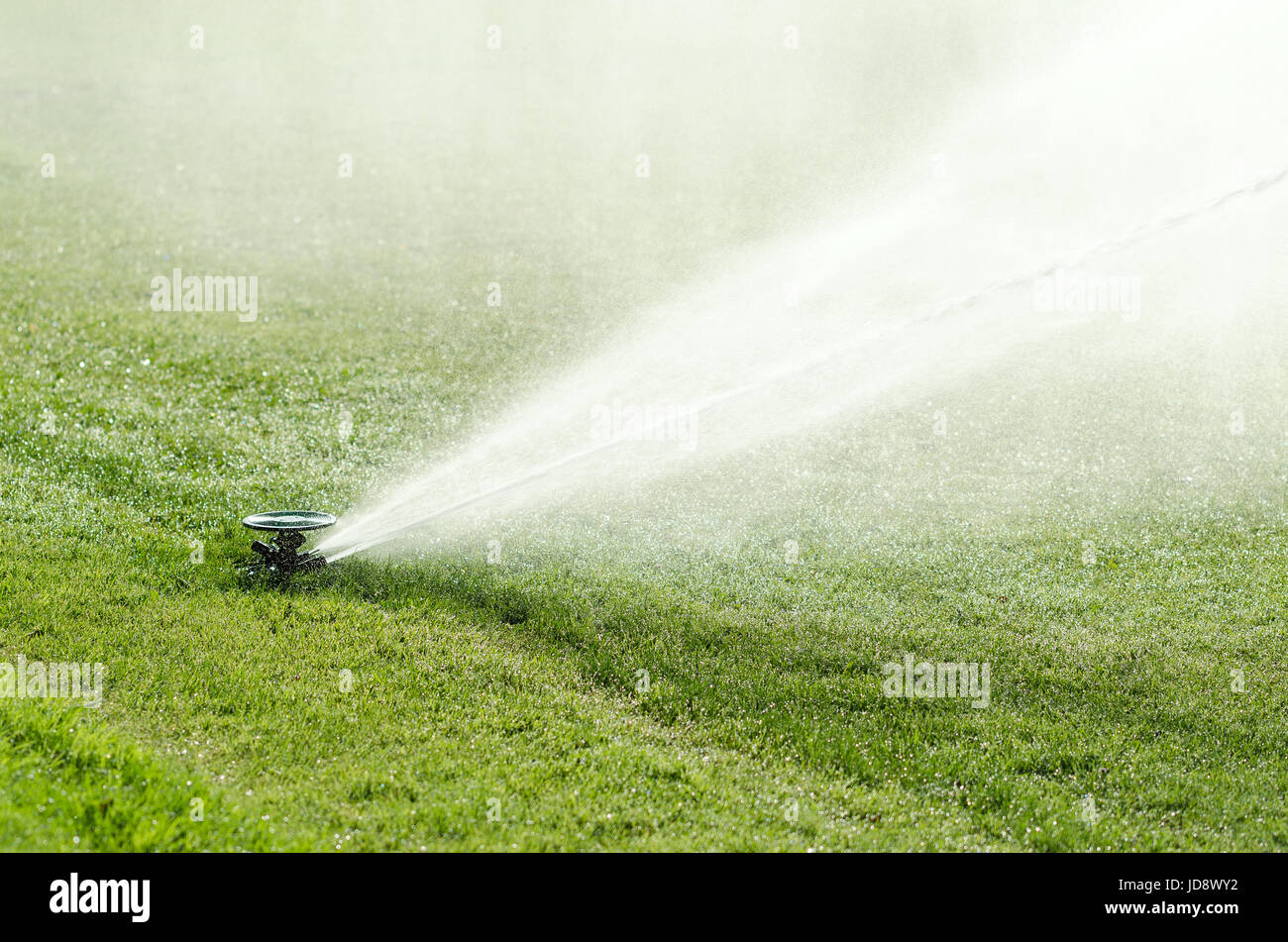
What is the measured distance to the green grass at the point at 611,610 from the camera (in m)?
6.93

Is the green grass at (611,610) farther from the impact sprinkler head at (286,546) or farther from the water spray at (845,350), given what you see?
the water spray at (845,350)

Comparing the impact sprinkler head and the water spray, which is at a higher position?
the water spray

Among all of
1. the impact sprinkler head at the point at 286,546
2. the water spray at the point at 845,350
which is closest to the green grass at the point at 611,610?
the impact sprinkler head at the point at 286,546

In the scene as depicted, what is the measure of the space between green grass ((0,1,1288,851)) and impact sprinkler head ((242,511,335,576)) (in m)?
0.19

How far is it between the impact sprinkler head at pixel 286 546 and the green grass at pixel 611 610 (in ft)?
0.61

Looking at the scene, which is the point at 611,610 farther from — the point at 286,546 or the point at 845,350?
the point at 845,350

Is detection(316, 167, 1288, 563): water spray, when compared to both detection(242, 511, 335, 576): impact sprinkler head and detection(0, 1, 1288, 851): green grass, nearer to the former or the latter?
detection(242, 511, 335, 576): impact sprinkler head

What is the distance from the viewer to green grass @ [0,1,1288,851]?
6.93 metres

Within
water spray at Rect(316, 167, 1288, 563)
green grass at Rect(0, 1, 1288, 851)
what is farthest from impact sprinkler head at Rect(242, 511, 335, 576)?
water spray at Rect(316, 167, 1288, 563)

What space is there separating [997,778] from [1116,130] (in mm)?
19670

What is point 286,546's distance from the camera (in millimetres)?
10195

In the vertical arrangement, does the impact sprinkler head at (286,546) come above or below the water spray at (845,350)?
below

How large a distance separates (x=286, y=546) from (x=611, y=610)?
3239mm

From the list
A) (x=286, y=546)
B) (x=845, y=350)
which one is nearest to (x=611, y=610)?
(x=286, y=546)
